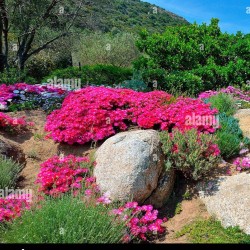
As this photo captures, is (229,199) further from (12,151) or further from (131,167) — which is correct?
(12,151)

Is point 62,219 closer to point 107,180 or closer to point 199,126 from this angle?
point 107,180

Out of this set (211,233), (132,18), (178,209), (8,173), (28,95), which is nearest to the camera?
(211,233)

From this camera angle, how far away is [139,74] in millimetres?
13125

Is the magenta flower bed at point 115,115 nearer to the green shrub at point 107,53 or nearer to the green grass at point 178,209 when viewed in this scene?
the green grass at point 178,209

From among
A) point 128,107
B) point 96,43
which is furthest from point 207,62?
point 96,43

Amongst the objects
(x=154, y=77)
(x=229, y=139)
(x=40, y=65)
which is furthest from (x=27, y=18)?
(x=229, y=139)

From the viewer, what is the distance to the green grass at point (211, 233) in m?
5.34

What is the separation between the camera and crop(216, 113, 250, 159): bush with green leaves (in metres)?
7.20

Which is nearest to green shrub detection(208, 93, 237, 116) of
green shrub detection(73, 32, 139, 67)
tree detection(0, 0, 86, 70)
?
tree detection(0, 0, 86, 70)

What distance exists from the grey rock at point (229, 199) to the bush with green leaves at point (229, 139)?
780mm

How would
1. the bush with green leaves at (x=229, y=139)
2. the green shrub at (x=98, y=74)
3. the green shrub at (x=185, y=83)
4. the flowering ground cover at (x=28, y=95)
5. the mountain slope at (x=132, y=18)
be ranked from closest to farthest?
the bush with green leaves at (x=229, y=139)
the flowering ground cover at (x=28, y=95)
the green shrub at (x=185, y=83)
the green shrub at (x=98, y=74)
the mountain slope at (x=132, y=18)

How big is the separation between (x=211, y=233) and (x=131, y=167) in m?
1.52

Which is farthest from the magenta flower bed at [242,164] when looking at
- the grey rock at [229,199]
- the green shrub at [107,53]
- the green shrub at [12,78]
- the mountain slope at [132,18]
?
the mountain slope at [132,18]

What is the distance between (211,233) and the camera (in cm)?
555
